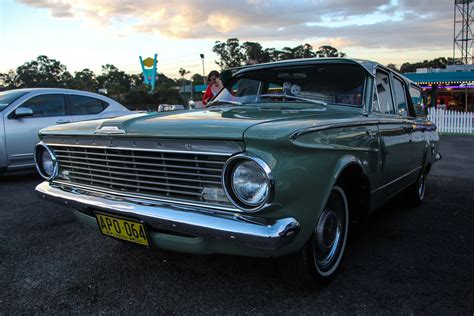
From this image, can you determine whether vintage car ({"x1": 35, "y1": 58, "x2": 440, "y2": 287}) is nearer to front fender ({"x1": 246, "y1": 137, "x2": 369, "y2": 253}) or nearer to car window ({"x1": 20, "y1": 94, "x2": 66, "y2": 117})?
front fender ({"x1": 246, "y1": 137, "x2": 369, "y2": 253})

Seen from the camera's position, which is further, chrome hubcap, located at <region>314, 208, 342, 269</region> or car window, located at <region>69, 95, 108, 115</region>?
car window, located at <region>69, 95, 108, 115</region>

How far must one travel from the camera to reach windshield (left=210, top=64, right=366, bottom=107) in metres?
3.38

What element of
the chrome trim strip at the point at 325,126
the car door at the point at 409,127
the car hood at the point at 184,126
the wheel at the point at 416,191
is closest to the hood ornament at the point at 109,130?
the car hood at the point at 184,126

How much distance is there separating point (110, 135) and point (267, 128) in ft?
3.45

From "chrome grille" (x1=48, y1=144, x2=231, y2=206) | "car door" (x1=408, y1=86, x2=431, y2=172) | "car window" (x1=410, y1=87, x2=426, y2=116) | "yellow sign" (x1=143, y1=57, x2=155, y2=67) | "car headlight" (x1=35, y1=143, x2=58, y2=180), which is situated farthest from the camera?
"yellow sign" (x1=143, y1=57, x2=155, y2=67)

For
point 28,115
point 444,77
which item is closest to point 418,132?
point 28,115

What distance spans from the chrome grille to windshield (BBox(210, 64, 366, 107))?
4.57ft

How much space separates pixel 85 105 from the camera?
23.0ft

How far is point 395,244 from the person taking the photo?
345cm

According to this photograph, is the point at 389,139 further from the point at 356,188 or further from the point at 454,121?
the point at 454,121

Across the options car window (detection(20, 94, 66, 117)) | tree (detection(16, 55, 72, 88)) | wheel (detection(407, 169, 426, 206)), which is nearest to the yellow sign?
tree (detection(16, 55, 72, 88))

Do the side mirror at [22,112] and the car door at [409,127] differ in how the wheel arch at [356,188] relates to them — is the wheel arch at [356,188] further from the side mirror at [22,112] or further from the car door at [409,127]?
the side mirror at [22,112]

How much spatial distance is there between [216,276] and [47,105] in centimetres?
500

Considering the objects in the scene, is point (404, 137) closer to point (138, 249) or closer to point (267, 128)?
point (267, 128)
